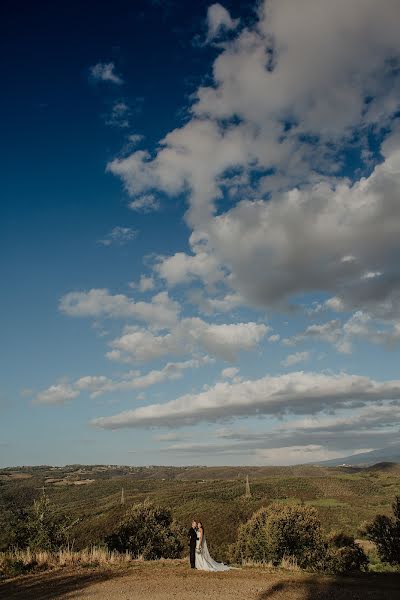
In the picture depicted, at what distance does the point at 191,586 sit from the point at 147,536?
19.9m

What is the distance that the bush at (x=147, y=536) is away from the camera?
31172 mm

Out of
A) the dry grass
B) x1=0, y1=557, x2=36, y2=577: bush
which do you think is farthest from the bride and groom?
x1=0, y1=557, x2=36, y2=577: bush

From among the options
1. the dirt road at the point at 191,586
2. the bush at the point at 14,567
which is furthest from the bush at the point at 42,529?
the dirt road at the point at 191,586

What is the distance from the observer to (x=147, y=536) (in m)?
32.4

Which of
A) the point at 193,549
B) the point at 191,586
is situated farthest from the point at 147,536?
the point at 191,586

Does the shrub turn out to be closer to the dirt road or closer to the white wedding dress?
the dirt road

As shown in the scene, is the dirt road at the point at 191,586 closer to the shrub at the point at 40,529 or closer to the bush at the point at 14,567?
the bush at the point at 14,567

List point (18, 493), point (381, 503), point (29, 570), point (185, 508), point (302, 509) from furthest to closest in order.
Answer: point (18, 493) < point (185, 508) < point (381, 503) < point (302, 509) < point (29, 570)

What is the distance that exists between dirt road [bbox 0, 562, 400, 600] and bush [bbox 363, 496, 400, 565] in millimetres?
10797

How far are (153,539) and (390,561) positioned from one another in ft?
54.3

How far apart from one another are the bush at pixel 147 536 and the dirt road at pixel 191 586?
50.8 feet

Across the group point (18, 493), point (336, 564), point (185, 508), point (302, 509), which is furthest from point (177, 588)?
point (18, 493)

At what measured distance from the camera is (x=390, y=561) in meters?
26.0

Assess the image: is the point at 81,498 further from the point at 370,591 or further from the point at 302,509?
the point at 370,591
